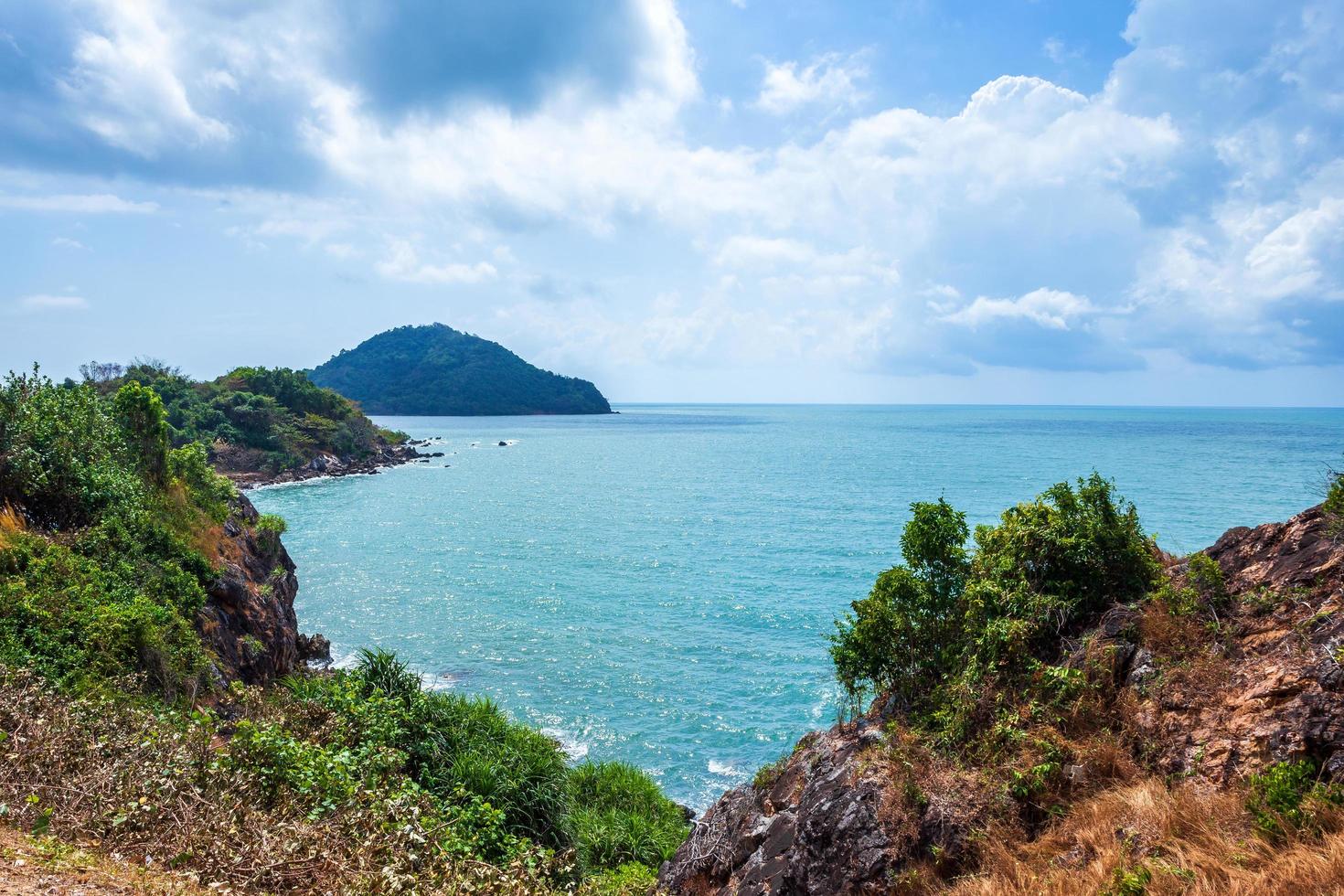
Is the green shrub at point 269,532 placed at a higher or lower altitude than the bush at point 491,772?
higher

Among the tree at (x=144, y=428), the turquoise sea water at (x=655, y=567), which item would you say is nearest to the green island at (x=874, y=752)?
the turquoise sea water at (x=655, y=567)

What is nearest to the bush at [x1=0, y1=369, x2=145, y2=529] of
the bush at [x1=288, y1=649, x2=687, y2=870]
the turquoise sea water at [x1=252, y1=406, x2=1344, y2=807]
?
the bush at [x1=288, y1=649, x2=687, y2=870]

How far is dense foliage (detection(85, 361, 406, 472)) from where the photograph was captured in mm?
91125

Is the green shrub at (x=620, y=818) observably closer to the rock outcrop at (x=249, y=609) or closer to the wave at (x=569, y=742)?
the wave at (x=569, y=742)

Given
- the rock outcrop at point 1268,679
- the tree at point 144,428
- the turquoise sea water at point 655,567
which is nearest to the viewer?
the rock outcrop at point 1268,679

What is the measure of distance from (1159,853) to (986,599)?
5407mm

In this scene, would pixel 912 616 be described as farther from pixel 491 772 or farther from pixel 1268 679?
pixel 491 772

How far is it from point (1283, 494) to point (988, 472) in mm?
29243

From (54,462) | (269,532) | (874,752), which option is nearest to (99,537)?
A: (54,462)

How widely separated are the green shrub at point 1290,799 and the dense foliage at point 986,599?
3.21 meters

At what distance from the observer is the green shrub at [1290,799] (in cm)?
714

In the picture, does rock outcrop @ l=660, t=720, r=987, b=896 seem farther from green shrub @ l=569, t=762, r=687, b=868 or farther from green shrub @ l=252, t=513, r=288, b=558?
green shrub @ l=252, t=513, r=288, b=558

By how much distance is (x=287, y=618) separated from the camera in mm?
27875

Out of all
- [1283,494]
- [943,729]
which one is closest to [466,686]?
[943,729]
